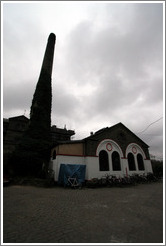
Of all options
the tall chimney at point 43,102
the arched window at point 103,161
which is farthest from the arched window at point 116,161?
the tall chimney at point 43,102

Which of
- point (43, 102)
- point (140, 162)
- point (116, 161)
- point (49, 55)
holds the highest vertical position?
point (49, 55)

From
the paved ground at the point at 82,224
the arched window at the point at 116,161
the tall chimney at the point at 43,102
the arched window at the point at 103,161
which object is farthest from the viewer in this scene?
the tall chimney at the point at 43,102

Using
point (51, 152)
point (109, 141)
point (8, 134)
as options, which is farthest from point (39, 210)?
point (8, 134)

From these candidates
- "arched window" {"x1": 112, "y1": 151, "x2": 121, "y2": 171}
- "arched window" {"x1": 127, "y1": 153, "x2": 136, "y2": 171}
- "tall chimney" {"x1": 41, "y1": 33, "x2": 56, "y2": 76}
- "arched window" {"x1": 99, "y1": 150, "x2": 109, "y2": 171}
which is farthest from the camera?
"tall chimney" {"x1": 41, "y1": 33, "x2": 56, "y2": 76}

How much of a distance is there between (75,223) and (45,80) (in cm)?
1812

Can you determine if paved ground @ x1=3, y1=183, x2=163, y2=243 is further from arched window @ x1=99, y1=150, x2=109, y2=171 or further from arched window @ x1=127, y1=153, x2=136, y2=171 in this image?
arched window @ x1=127, y1=153, x2=136, y2=171

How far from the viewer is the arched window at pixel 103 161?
14.6 meters

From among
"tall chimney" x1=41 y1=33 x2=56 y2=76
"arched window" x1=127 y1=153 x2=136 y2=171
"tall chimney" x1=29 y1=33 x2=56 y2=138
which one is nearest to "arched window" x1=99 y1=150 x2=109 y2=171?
"arched window" x1=127 y1=153 x2=136 y2=171

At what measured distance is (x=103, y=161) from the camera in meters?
15.0

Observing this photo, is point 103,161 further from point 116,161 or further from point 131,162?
point 131,162

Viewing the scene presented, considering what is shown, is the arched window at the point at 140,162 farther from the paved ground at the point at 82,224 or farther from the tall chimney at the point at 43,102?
the tall chimney at the point at 43,102

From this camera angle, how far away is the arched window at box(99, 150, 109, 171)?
48.0ft

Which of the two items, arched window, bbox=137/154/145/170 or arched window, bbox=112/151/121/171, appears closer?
arched window, bbox=112/151/121/171

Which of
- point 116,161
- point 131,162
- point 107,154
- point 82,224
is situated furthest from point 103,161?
point 82,224
